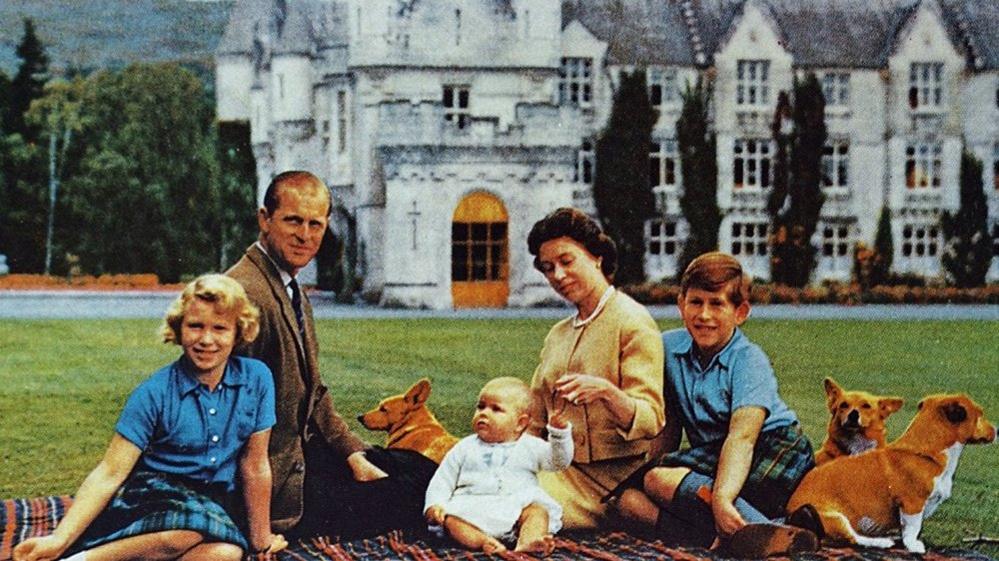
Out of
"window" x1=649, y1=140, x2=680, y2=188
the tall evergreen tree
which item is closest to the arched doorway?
"window" x1=649, y1=140, x2=680, y2=188

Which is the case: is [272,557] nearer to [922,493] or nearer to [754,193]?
[922,493]

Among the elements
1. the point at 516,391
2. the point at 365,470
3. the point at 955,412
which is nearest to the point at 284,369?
the point at 365,470

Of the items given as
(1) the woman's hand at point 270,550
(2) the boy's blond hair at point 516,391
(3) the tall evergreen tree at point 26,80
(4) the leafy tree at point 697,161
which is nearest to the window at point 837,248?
(4) the leafy tree at point 697,161

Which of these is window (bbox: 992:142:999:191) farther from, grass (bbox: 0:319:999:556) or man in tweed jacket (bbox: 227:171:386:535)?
man in tweed jacket (bbox: 227:171:386:535)

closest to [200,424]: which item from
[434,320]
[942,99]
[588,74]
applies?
[434,320]

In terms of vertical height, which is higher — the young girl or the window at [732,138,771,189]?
the window at [732,138,771,189]

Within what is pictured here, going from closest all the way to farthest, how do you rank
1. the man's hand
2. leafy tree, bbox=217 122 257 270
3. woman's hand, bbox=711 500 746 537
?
woman's hand, bbox=711 500 746 537 → the man's hand → leafy tree, bbox=217 122 257 270

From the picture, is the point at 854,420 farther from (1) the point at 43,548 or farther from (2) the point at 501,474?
(1) the point at 43,548

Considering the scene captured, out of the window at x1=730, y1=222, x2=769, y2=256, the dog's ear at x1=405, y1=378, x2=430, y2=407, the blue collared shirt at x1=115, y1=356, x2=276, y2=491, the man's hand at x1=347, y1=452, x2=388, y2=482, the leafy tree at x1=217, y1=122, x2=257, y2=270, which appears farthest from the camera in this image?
the window at x1=730, y1=222, x2=769, y2=256
